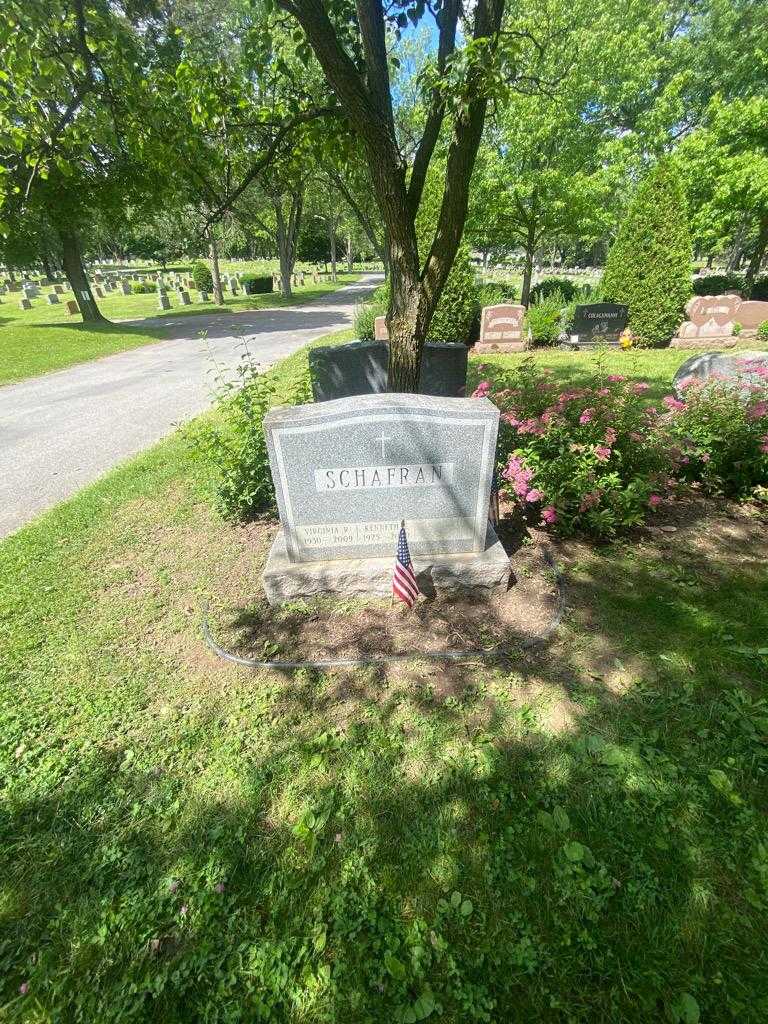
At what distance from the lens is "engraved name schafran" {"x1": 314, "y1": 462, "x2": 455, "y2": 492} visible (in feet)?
11.1

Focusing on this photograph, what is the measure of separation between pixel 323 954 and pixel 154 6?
6.67 meters

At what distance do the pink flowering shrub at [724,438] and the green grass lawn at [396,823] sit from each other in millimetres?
1419

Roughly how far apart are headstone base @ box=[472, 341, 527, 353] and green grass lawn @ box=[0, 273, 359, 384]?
11298 mm

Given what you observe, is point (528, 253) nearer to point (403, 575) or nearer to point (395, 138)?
point (395, 138)

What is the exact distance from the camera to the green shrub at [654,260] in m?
11.4

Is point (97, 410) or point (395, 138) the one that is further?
point (97, 410)

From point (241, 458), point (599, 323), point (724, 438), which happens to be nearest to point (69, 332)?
point (241, 458)

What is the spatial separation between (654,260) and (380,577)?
40.9ft

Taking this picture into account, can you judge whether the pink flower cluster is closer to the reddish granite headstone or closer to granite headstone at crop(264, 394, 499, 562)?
granite headstone at crop(264, 394, 499, 562)

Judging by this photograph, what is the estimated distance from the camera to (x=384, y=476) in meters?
3.43

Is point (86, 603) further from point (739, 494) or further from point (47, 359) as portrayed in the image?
point (47, 359)

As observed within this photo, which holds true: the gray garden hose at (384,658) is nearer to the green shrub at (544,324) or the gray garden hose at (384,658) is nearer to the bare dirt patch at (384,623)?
the bare dirt patch at (384,623)

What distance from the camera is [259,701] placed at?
2.85m

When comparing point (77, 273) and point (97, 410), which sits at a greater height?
point (77, 273)
